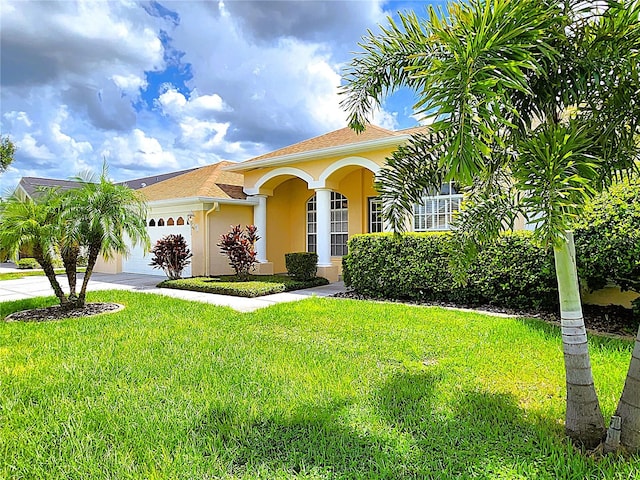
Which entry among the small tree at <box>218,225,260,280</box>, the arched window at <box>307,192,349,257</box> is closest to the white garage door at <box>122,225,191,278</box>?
the small tree at <box>218,225,260,280</box>

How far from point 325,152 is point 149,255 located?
1021cm

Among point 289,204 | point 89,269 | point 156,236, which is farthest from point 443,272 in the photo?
point 156,236

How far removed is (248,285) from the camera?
1200 centimetres

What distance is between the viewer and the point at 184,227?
1623 centimetres

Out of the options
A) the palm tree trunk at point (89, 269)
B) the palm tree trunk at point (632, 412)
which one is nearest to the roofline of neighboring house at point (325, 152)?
the palm tree trunk at point (89, 269)

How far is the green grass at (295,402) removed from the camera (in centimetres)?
298

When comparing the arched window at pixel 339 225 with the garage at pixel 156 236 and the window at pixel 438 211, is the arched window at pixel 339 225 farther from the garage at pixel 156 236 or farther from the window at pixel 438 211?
the garage at pixel 156 236

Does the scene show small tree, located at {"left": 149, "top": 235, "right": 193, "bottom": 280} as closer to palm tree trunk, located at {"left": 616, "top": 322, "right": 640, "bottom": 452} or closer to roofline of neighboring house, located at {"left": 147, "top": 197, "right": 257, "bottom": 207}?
roofline of neighboring house, located at {"left": 147, "top": 197, "right": 257, "bottom": 207}

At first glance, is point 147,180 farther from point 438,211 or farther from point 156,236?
point 438,211

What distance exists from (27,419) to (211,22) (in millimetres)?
9427

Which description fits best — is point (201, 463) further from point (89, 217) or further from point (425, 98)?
point (89, 217)

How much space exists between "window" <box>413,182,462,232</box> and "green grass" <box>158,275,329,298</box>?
4108mm

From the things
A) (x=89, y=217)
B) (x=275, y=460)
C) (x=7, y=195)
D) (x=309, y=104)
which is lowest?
(x=275, y=460)

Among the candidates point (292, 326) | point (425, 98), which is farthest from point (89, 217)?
point (425, 98)
